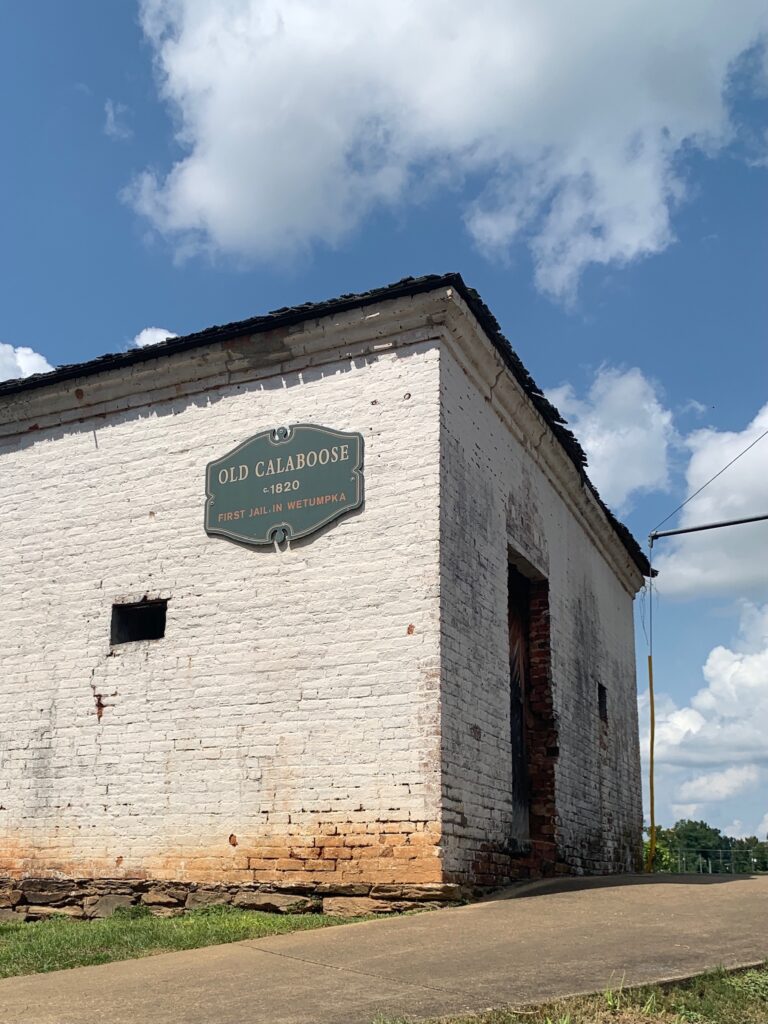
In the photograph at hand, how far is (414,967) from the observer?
545 centimetres

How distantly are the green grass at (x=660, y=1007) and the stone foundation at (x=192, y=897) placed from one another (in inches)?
123

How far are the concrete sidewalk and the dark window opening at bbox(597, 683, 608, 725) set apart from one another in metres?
6.38

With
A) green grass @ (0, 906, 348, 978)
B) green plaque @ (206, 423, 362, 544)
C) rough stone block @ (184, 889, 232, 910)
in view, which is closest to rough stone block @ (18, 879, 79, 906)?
green grass @ (0, 906, 348, 978)

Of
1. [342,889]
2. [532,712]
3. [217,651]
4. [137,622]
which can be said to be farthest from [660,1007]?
[532,712]

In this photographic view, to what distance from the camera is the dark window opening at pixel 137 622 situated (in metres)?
10.0

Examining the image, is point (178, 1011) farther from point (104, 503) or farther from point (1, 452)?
point (1, 452)

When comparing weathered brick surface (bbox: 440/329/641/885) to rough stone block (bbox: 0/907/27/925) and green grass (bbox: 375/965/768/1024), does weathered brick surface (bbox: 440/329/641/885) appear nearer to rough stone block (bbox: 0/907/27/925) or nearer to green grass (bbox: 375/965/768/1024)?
green grass (bbox: 375/965/768/1024)

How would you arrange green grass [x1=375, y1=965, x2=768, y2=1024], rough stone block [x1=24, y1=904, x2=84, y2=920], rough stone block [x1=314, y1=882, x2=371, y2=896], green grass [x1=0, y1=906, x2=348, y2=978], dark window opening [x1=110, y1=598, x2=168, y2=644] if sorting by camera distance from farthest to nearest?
dark window opening [x1=110, y1=598, x2=168, y2=644] < rough stone block [x1=24, y1=904, x2=84, y2=920] < rough stone block [x1=314, y1=882, x2=371, y2=896] < green grass [x1=0, y1=906, x2=348, y2=978] < green grass [x1=375, y1=965, x2=768, y2=1024]

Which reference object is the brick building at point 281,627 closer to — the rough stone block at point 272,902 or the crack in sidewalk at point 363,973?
the rough stone block at point 272,902

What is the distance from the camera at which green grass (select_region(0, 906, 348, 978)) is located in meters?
6.54

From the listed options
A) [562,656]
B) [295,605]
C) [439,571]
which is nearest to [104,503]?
[295,605]

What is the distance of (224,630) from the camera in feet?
30.6

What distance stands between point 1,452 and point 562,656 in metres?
7.06

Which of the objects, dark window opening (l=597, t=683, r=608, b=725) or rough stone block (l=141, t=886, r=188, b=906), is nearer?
rough stone block (l=141, t=886, r=188, b=906)
